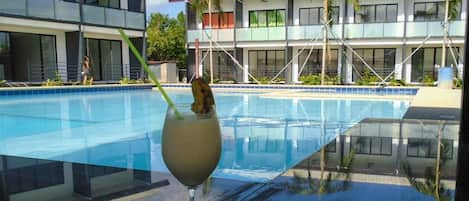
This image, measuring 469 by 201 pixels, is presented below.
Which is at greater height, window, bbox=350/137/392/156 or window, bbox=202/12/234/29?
window, bbox=202/12/234/29

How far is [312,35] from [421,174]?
19531 millimetres

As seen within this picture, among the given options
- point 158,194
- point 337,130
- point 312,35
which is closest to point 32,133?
point 337,130

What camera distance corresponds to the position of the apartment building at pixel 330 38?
64.4 ft

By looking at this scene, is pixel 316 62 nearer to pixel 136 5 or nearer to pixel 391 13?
pixel 391 13

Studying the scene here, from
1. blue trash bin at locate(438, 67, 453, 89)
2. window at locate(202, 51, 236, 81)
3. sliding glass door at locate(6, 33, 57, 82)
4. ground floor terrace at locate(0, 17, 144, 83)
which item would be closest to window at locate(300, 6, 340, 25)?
window at locate(202, 51, 236, 81)

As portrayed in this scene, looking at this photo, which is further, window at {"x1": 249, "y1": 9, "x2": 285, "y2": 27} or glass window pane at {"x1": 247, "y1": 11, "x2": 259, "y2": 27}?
glass window pane at {"x1": 247, "y1": 11, "x2": 259, "y2": 27}

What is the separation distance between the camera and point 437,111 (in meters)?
7.25

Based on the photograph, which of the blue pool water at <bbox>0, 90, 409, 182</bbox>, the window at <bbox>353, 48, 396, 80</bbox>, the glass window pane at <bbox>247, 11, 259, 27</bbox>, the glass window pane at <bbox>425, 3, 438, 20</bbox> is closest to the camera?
the blue pool water at <bbox>0, 90, 409, 182</bbox>

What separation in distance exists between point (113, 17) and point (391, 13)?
47.3 ft

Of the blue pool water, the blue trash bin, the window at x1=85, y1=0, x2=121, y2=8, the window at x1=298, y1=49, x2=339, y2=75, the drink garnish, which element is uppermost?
the window at x1=85, y1=0, x2=121, y2=8

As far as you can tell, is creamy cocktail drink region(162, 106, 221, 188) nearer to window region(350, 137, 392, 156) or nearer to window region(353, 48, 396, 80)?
window region(350, 137, 392, 156)

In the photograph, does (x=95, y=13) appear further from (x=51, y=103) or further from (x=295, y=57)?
(x=295, y=57)

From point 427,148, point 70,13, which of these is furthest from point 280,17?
point 427,148

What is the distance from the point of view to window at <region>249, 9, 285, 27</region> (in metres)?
23.1
